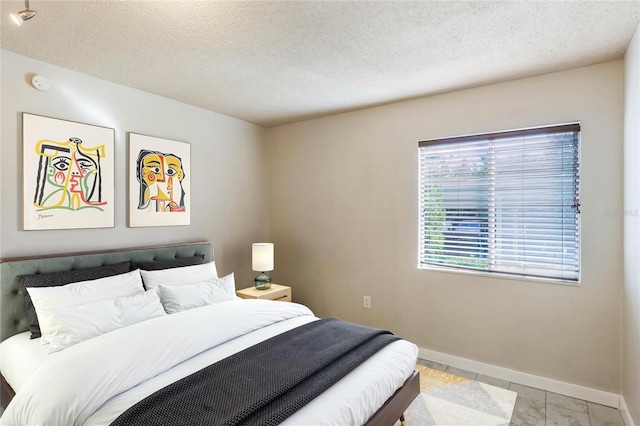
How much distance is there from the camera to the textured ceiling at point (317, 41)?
1860 millimetres

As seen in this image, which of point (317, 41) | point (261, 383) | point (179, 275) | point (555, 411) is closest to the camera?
point (261, 383)

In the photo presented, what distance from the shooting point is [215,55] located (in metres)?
2.38

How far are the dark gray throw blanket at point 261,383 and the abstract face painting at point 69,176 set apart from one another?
1806mm

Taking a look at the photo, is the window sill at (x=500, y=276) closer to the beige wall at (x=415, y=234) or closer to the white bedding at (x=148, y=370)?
the beige wall at (x=415, y=234)

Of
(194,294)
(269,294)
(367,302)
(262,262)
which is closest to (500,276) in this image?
(367,302)

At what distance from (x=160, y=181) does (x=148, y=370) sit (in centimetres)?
195

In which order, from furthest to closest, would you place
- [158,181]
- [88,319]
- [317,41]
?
[158,181]
[317,41]
[88,319]

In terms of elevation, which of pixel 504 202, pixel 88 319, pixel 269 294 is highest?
pixel 504 202

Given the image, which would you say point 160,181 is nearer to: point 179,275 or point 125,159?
point 125,159

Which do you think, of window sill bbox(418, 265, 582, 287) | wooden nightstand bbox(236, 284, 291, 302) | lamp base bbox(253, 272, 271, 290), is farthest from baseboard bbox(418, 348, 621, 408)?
lamp base bbox(253, 272, 271, 290)

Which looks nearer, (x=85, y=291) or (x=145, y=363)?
(x=145, y=363)

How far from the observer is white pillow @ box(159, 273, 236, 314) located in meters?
2.58

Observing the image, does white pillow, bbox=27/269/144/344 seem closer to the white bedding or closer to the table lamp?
the white bedding

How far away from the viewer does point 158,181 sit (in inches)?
126
